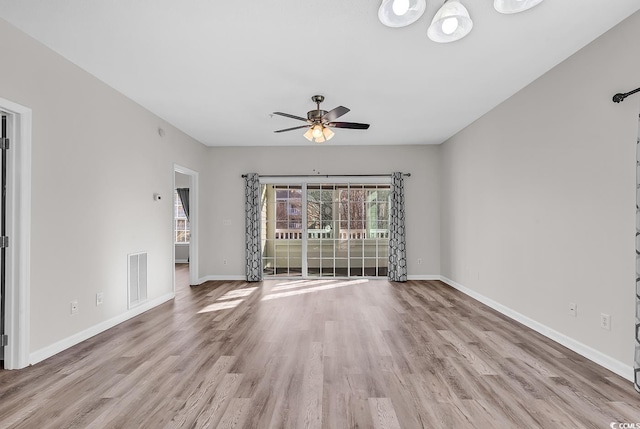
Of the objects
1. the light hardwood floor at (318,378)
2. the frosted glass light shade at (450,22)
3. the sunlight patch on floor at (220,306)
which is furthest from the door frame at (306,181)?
the frosted glass light shade at (450,22)

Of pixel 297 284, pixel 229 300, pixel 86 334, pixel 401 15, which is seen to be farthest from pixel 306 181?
pixel 401 15

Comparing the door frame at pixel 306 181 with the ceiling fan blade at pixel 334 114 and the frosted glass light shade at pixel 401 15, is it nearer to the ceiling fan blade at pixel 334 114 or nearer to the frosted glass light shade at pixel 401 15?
the ceiling fan blade at pixel 334 114

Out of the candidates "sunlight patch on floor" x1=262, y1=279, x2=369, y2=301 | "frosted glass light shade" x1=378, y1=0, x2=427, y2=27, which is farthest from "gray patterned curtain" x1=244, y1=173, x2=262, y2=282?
"frosted glass light shade" x1=378, y1=0, x2=427, y2=27

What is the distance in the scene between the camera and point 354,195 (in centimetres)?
656

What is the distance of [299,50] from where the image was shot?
9.34 feet

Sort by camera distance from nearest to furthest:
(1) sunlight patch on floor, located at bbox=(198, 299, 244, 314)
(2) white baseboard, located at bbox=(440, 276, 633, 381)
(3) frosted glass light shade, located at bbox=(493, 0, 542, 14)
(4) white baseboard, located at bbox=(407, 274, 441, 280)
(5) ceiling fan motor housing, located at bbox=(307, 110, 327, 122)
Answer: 1. (3) frosted glass light shade, located at bbox=(493, 0, 542, 14)
2. (2) white baseboard, located at bbox=(440, 276, 633, 381)
3. (5) ceiling fan motor housing, located at bbox=(307, 110, 327, 122)
4. (1) sunlight patch on floor, located at bbox=(198, 299, 244, 314)
5. (4) white baseboard, located at bbox=(407, 274, 441, 280)

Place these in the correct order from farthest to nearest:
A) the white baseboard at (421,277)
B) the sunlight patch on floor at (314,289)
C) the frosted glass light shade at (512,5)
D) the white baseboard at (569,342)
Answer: the white baseboard at (421,277)
the sunlight patch on floor at (314,289)
the white baseboard at (569,342)
the frosted glass light shade at (512,5)

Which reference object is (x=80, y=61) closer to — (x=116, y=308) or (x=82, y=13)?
(x=82, y=13)

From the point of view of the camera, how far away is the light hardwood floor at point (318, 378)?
1930mm

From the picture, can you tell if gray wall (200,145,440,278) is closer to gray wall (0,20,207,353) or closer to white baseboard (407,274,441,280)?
white baseboard (407,274,441,280)

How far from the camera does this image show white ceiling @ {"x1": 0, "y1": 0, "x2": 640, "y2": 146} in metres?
2.33

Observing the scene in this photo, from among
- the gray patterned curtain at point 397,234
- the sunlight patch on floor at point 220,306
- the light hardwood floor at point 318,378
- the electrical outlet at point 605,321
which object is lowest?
the light hardwood floor at point 318,378

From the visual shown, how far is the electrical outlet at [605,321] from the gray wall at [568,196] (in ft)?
0.12

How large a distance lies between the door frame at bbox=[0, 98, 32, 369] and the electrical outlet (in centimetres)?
451
